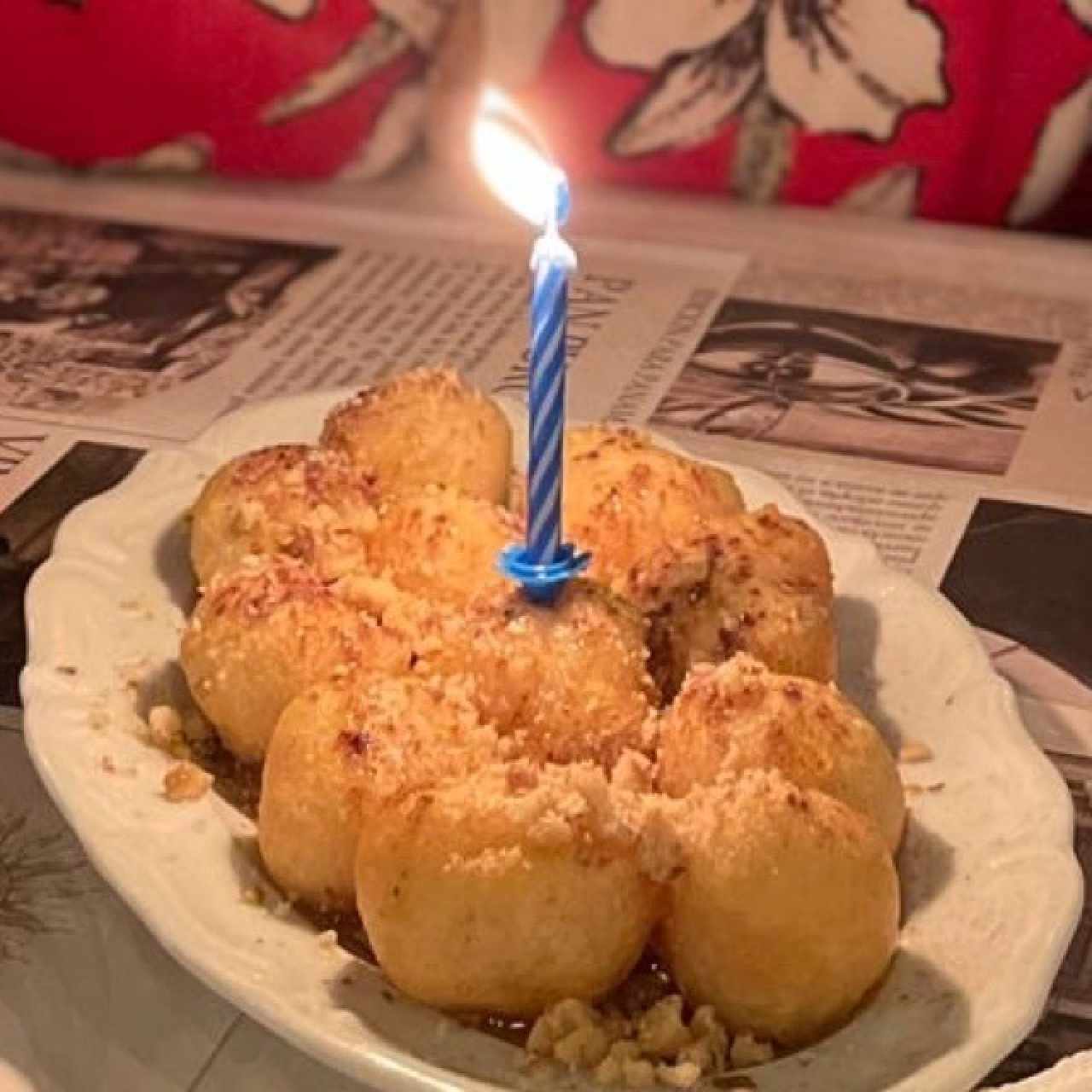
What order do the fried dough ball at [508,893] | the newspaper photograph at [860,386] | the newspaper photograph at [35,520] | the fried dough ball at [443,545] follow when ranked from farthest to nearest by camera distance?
the newspaper photograph at [860,386]
the newspaper photograph at [35,520]
the fried dough ball at [443,545]
the fried dough ball at [508,893]

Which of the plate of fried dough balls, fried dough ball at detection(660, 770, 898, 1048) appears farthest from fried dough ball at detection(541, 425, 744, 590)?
fried dough ball at detection(660, 770, 898, 1048)

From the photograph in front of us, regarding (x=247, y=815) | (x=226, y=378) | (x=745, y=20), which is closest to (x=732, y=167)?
(x=745, y=20)

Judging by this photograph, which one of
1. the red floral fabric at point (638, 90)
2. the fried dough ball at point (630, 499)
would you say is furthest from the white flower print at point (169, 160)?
the fried dough ball at point (630, 499)

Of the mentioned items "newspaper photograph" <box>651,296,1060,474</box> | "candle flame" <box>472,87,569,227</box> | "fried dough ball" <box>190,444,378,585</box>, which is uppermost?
"candle flame" <box>472,87,569,227</box>

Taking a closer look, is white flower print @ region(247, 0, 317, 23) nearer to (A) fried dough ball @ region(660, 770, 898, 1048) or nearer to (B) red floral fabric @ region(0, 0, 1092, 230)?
(B) red floral fabric @ region(0, 0, 1092, 230)

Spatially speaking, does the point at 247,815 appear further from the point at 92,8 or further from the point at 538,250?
the point at 92,8

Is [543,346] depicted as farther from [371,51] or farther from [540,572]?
[371,51]

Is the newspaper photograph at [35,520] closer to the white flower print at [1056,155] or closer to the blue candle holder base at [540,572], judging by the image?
the blue candle holder base at [540,572]
